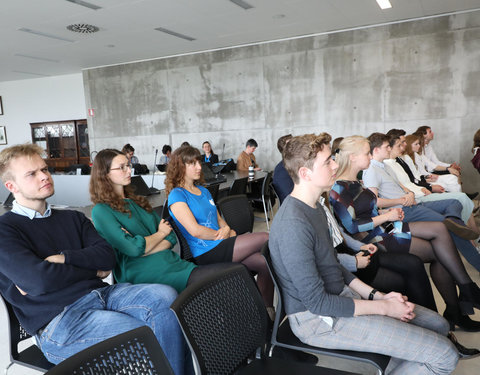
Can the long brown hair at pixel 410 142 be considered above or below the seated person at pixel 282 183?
above

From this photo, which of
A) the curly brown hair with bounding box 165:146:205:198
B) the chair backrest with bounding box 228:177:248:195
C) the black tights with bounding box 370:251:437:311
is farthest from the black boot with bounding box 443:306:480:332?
the chair backrest with bounding box 228:177:248:195

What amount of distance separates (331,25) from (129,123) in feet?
18.8

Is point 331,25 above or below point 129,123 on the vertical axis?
above

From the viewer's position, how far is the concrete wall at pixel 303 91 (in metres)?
6.97

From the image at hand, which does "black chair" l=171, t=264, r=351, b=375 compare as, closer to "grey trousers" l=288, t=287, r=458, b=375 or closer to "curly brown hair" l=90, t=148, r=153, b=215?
"grey trousers" l=288, t=287, r=458, b=375

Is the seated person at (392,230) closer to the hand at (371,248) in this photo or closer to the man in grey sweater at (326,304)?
the hand at (371,248)

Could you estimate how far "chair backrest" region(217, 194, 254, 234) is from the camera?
2.74 metres

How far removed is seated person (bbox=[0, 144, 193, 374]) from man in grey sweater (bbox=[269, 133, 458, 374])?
54cm

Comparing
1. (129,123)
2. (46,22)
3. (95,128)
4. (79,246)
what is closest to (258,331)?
(79,246)

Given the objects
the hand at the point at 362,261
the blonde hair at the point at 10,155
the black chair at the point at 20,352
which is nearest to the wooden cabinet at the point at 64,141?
the blonde hair at the point at 10,155

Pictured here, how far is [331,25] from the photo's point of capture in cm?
731

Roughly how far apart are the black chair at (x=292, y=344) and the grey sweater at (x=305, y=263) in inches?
1.2

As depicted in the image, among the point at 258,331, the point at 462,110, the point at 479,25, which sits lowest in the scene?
the point at 258,331

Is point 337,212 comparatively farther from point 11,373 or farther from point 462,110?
point 462,110
